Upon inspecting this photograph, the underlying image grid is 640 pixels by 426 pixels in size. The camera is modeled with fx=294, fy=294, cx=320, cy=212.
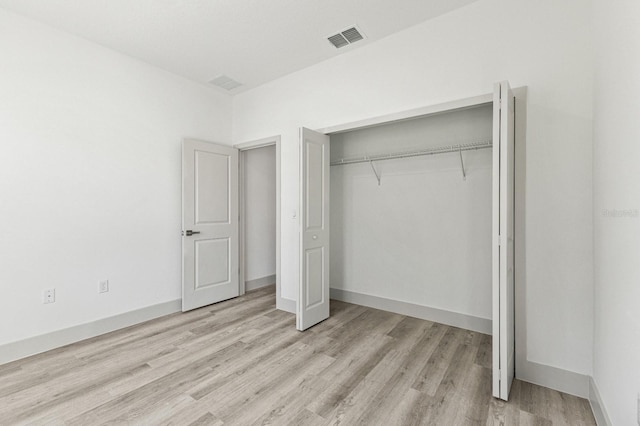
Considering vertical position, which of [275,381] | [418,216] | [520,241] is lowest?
[275,381]

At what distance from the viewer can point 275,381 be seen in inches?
A: 84.8

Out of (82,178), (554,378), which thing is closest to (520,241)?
(554,378)

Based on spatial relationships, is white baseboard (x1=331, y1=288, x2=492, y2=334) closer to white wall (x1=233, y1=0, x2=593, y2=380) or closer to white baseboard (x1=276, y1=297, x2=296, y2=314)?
white baseboard (x1=276, y1=297, x2=296, y2=314)

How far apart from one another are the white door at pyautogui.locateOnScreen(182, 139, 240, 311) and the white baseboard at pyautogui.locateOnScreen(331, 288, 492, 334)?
1.56m

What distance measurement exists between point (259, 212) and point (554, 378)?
3982 mm

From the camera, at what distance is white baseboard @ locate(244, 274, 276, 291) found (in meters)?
4.59

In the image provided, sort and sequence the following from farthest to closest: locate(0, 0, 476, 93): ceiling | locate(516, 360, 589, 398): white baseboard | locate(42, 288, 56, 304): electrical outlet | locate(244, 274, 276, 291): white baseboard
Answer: locate(244, 274, 276, 291): white baseboard → locate(42, 288, 56, 304): electrical outlet → locate(0, 0, 476, 93): ceiling → locate(516, 360, 589, 398): white baseboard

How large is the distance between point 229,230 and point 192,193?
73 cm

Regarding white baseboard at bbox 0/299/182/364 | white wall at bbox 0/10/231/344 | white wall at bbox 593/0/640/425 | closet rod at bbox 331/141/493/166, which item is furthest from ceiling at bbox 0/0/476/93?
white baseboard at bbox 0/299/182/364

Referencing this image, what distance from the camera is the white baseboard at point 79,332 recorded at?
251cm

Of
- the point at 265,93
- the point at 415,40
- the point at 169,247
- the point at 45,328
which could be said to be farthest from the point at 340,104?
the point at 45,328

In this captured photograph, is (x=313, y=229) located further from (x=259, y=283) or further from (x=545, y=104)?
(x=545, y=104)

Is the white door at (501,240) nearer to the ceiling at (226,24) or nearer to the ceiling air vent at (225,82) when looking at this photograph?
the ceiling at (226,24)

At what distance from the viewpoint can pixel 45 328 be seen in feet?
8.83
